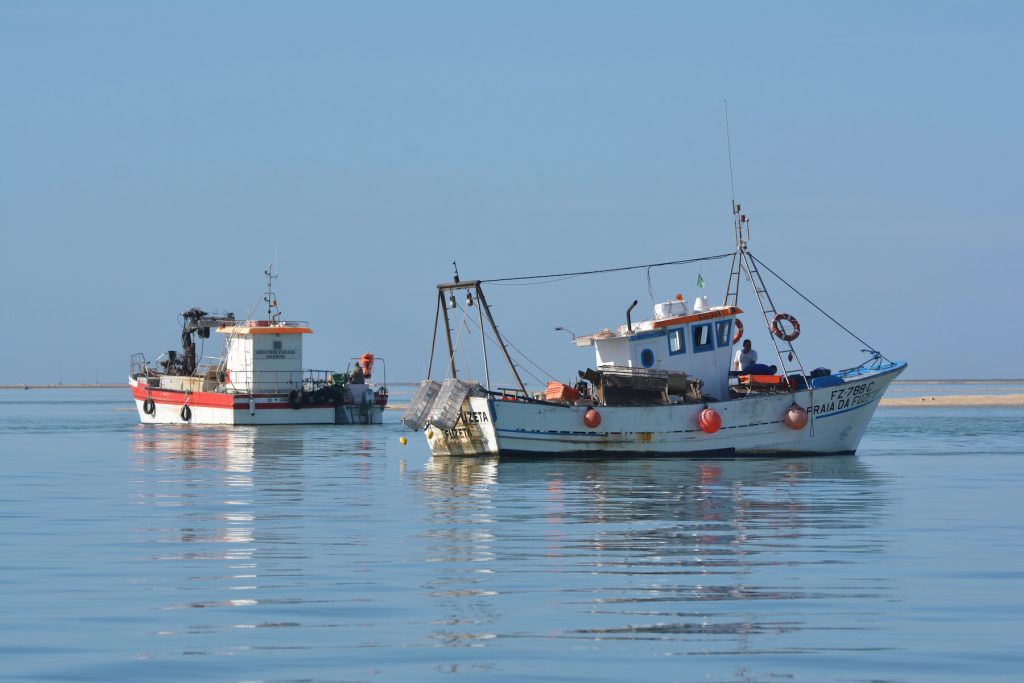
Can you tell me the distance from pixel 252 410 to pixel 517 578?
46.8 metres

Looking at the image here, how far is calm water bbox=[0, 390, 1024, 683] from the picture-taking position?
10.4 meters

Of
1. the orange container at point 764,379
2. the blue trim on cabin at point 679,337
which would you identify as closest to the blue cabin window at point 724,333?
the blue trim on cabin at point 679,337

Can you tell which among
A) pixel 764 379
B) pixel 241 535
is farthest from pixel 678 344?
pixel 241 535

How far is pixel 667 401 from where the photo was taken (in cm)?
3331

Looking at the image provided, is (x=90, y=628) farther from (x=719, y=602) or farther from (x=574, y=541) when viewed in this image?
(x=574, y=541)

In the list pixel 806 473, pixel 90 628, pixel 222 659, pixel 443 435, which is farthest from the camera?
pixel 443 435

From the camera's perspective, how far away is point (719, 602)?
41.9 ft

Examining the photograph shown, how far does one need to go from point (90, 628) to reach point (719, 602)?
5.60 meters

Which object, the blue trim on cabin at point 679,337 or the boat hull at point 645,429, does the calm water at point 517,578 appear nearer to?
the boat hull at point 645,429

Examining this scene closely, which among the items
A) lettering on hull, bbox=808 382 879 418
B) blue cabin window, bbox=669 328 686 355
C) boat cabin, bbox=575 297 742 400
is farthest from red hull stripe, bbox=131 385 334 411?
lettering on hull, bbox=808 382 879 418

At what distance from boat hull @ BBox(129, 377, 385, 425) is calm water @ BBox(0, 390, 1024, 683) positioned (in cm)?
3088

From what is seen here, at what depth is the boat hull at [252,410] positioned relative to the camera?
59688 millimetres

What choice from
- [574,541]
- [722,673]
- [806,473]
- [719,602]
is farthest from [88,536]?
[806,473]

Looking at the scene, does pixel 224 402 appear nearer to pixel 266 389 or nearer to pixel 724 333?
pixel 266 389
